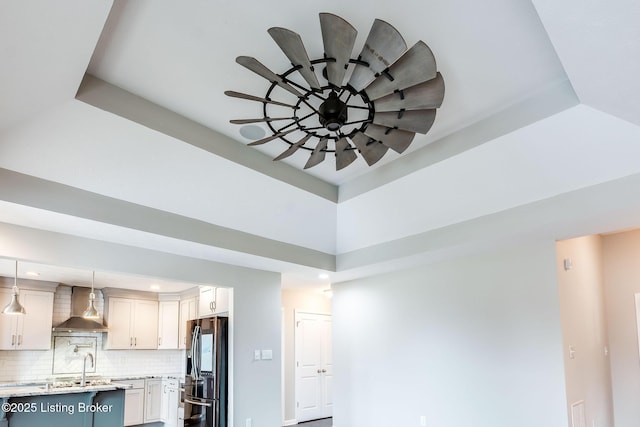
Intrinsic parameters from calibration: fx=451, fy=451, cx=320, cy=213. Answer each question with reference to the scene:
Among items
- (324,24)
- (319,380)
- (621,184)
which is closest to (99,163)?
(324,24)

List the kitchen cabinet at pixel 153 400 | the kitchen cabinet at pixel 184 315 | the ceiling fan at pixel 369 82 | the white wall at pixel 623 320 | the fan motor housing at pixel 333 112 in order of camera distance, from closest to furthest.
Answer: the ceiling fan at pixel 369 82
the fan motor housing at pixel 333 112
the white wall at pixel 623 320
the kitchen cabinet at pixel 153 400
the kitchen cabinet at pixel 184 315

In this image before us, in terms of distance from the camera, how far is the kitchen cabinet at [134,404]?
7199mm

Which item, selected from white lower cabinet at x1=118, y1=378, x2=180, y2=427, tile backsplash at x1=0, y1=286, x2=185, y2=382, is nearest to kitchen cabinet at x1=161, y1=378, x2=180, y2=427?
white lower cabinet at x1=118, y1=378, x2=180, y2=427

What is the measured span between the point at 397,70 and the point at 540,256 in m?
3.21

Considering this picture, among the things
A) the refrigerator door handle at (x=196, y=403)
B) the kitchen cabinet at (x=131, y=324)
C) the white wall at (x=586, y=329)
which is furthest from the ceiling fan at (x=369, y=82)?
the kitchen cabinet at (x=131, y=324)

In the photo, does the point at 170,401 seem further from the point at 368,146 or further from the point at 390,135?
the point at 390,135

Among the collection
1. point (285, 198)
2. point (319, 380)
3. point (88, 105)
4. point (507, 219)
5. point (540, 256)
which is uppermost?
point (88, 105)

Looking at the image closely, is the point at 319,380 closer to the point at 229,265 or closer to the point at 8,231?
the point at 229,265

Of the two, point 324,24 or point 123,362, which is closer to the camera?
point 324,24

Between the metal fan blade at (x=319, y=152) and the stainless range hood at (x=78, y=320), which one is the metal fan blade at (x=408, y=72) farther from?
the stainless range hood at (x=78, y=320)

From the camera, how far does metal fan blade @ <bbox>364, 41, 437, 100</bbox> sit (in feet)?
8.17

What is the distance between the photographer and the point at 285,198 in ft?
16.0

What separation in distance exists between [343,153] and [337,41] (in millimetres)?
1246

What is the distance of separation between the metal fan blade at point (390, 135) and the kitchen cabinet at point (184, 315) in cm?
558
